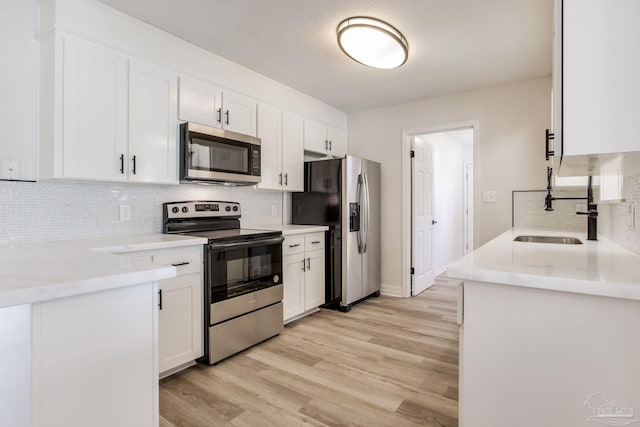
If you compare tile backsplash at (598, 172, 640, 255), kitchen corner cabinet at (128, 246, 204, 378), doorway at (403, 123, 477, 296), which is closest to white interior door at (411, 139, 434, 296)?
doorway at (403, 123, 477, 296)

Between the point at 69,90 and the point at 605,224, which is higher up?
the point at 69,90

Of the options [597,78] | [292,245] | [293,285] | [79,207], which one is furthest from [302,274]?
[597,78]

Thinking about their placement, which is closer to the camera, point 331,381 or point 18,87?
point 18,87

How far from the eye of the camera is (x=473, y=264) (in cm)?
123

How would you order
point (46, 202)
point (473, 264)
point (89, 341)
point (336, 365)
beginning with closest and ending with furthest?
point (89, 341)
point (473, 264)
point (46, 202)
point (336, 365)

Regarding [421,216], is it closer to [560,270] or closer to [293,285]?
[293,285]

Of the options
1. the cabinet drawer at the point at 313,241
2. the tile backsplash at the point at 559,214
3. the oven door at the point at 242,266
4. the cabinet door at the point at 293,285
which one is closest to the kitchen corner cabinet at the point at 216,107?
the oven door at the point at 242,266

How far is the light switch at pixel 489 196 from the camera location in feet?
11.4

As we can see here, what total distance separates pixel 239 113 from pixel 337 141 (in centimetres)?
166

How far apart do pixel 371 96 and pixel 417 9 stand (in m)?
1.66

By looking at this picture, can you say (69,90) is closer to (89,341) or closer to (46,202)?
(46,202)

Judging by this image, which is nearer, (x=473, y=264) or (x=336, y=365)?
(x=473, y=264)

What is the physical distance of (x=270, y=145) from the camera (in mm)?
3219

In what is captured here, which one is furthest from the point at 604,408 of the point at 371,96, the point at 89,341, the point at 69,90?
the point at 371,96
